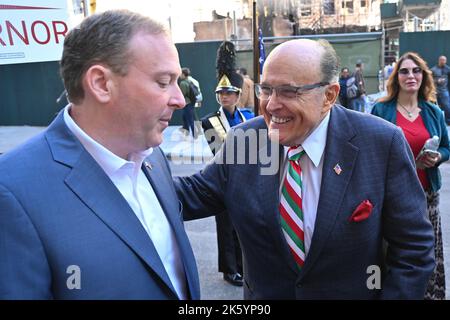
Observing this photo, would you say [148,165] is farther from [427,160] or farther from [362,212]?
[427,160]

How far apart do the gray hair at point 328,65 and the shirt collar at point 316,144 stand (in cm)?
21

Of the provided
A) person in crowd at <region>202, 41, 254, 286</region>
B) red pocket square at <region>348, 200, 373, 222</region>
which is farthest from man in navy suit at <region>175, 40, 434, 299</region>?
person in crowd at <region>202, 41, 254, 286</region>

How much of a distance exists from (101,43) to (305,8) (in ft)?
112

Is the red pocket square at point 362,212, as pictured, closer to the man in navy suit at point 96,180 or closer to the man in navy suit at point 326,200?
the man in navy suit at point 326,200

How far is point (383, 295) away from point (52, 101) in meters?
14.2

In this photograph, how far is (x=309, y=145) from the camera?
73.0 inches

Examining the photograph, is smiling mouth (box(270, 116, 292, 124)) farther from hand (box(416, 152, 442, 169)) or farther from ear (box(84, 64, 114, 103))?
hand (box(416, 152, 442, 169))

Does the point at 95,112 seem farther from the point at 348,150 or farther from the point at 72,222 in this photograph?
the point at 348,150

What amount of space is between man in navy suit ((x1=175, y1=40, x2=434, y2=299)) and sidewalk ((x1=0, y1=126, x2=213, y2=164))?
693 centimetres

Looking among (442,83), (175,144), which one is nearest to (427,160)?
(175,144)

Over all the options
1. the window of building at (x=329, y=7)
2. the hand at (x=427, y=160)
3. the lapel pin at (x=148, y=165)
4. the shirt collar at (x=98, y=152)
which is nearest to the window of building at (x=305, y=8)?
the window of building at (x=329, y=7)

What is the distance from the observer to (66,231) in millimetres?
1189
